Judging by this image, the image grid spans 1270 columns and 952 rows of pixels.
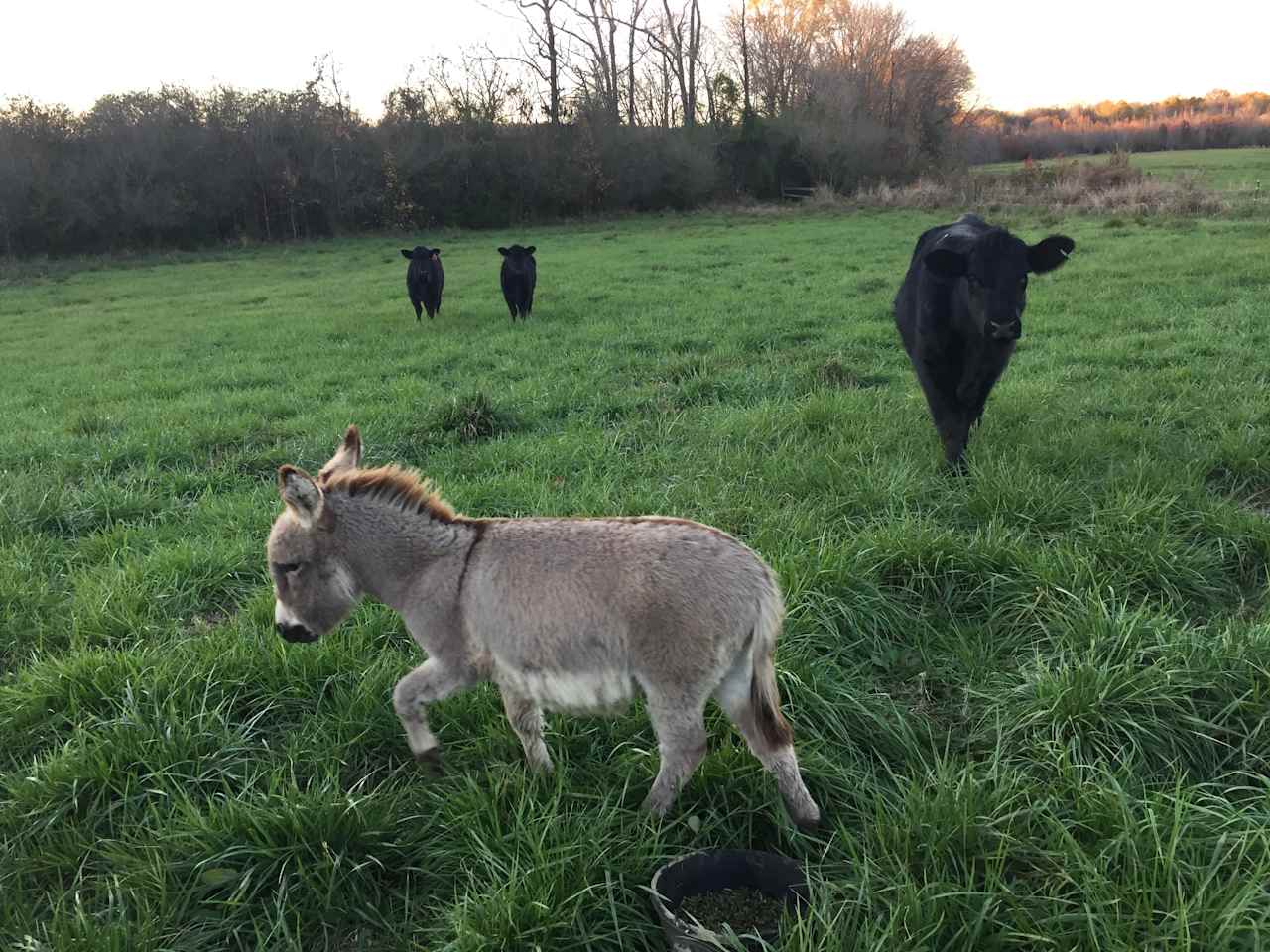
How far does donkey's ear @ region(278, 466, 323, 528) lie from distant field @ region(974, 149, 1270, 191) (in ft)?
98.4

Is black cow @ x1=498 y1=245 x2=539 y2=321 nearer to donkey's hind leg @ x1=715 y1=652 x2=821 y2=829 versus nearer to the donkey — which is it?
the donkey

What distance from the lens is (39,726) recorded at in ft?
10.3

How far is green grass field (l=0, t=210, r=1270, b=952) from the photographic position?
227cm

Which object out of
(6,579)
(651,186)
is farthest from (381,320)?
(651,186)

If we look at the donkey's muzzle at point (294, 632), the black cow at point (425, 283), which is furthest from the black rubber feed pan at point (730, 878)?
the black cow at point (425, 283)

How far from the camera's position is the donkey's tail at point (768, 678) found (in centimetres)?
248

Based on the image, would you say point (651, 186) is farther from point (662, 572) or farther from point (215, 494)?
point (662, 572)

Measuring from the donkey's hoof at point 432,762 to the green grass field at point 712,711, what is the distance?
0.25 feet

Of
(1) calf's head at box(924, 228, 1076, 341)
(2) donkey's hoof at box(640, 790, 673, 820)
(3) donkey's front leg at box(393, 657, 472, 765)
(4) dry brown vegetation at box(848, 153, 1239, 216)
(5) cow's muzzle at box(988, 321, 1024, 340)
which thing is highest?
(4) dry brown vegetation at box(848, 153, 1239, 216)

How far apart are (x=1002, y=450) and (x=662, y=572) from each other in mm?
4213

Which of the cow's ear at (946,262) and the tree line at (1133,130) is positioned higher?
the tree line at (1133,130)

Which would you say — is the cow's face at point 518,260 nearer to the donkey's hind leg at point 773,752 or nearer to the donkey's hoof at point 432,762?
the donkey's hoof at point 432,762

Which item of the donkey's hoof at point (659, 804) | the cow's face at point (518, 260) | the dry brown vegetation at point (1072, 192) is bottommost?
the donkey's hoof at point (659, 804)

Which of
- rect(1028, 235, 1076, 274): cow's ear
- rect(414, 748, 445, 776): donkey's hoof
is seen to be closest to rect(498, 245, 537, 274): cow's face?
rect(1028, 235, 1076, 274): cow's ear
